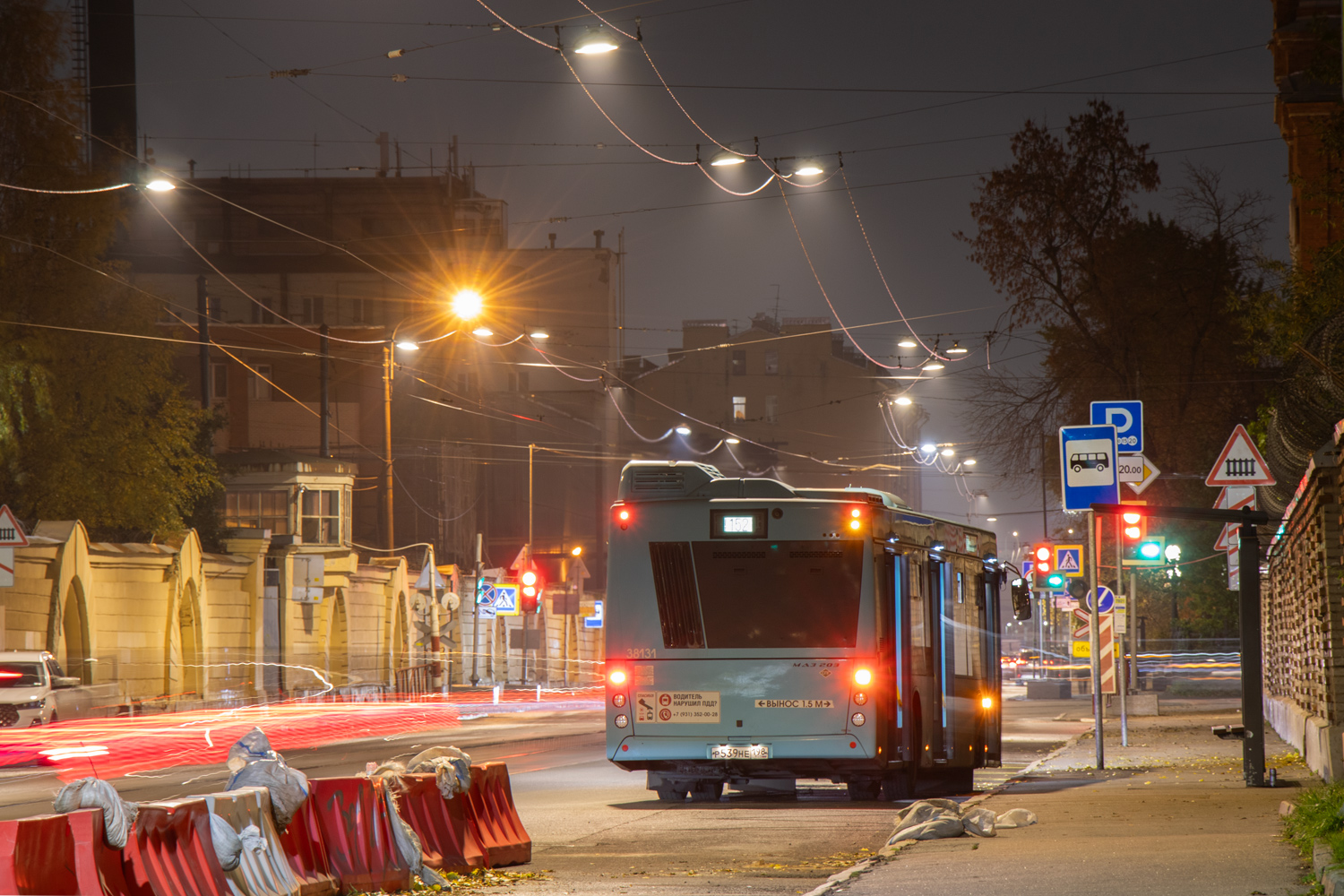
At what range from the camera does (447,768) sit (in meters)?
11.4

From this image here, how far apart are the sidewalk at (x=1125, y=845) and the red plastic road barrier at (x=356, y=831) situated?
9.26 feet

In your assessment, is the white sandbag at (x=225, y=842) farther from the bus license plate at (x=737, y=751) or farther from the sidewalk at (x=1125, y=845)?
the bus license plate at (x=737, y=751)

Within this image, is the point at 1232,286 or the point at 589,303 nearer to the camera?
the point at 1232,286

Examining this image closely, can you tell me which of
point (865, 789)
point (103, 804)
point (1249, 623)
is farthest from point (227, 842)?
point (1249, 623)

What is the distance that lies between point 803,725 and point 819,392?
95707 mm

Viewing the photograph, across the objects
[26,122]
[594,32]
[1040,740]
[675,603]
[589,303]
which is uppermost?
[589,303]

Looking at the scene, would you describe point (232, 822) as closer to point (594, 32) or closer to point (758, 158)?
point (594, 32)

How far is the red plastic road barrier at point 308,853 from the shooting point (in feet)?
31.2

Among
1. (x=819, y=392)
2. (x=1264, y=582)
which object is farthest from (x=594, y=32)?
(x=819, y=392)

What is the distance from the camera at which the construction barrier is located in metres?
8.82

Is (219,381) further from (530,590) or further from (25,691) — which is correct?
(25,691)

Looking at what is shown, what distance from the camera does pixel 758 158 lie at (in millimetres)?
28641

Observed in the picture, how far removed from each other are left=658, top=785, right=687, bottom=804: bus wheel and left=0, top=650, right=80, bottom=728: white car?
16.2 m

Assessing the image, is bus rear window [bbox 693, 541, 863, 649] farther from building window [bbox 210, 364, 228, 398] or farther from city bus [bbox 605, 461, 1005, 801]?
building window [bbox 210, 364, 228, 398]
